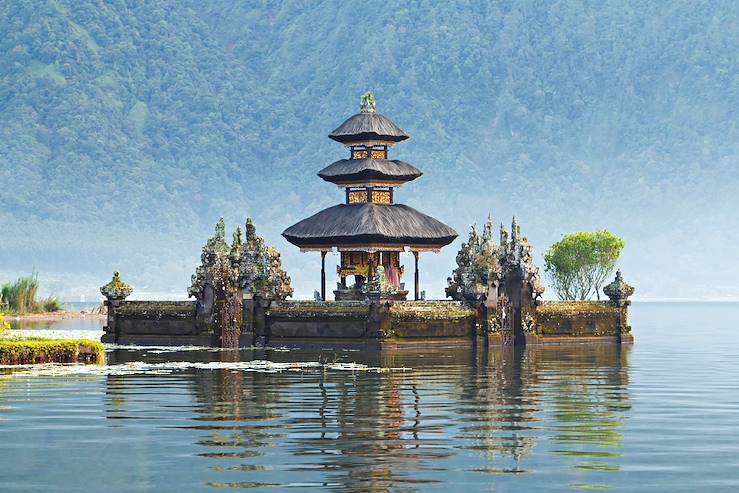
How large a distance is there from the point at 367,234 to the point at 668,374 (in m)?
27.2

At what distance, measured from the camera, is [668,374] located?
181ft

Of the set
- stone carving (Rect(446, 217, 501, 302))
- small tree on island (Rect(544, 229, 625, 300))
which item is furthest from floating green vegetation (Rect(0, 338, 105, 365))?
small tree on island (Rect(544, 229, 625, 300))

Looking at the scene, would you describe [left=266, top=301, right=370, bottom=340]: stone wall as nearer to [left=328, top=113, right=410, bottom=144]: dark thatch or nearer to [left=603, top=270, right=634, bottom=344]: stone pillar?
[left=328, top=113, right=410, bottom=144]: dark thatch

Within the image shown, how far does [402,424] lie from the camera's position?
111 feet

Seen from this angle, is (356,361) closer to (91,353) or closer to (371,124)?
(91,353)

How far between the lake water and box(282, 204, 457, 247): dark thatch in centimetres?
2346

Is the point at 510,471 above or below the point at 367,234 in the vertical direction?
below

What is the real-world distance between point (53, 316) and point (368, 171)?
45.9 meters

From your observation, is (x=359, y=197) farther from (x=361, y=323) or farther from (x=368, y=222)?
(x=361, y=323)

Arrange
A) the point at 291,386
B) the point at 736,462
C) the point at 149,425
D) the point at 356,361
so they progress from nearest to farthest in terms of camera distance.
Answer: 1. the point at 736,462
2. the point at 149,425
3. the point at 291,386
4. the point at 356,361

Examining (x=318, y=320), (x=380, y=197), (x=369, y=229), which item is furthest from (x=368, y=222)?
(x=318, y=320)

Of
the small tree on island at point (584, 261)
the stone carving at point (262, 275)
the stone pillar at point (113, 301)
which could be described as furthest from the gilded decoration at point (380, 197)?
the small tree on island at point (584, 261)

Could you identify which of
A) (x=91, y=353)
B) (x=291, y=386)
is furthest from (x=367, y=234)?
(x=291, y=386)

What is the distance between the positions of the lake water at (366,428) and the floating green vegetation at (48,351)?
3.80ft
